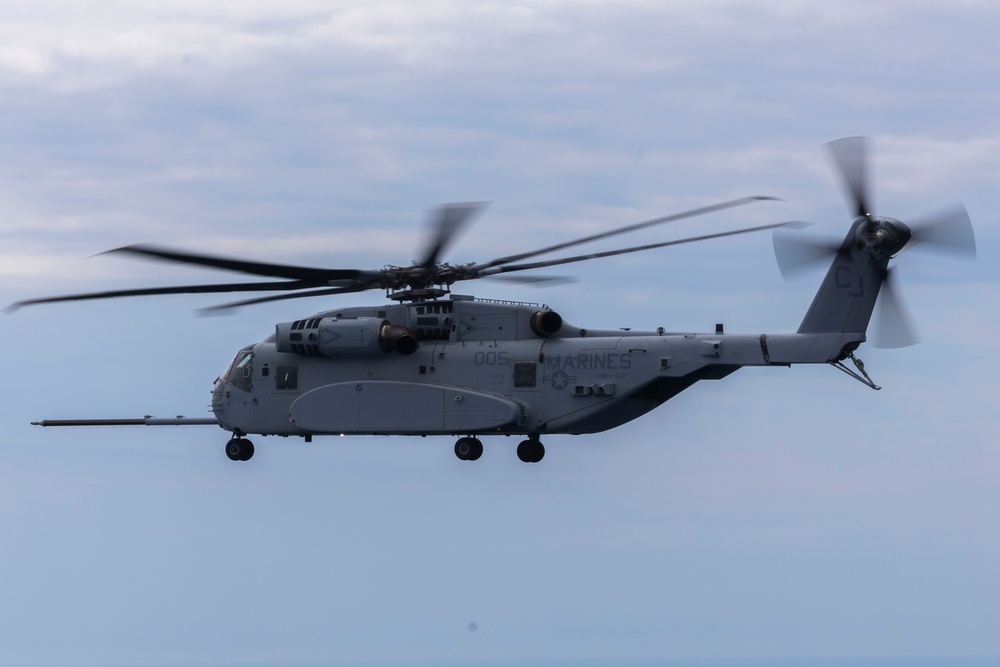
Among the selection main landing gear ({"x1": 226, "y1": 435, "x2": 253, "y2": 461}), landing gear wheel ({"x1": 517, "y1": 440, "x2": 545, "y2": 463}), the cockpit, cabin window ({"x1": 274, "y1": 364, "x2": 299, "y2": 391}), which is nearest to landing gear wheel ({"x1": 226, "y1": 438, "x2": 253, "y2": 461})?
main landing gear ({"x1": 226, "y1": 435, "x2": 253, "y2": 461})

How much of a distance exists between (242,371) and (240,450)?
265cm

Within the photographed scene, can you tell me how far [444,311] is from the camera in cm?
4978

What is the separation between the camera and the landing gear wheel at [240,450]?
52812 millimetres

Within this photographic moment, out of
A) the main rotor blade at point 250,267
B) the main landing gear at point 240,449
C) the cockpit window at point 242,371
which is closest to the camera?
the main rotor blade at point 250,267

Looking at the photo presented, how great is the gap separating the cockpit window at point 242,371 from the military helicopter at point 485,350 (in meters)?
0.05

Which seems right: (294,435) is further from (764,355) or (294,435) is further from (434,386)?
(764,355)

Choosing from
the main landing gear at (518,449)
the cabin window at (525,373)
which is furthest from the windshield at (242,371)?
the cabin window at (525,373)

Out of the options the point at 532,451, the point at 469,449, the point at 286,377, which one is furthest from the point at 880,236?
the point at 286,377

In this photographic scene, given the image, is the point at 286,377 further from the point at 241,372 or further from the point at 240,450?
the point at 240,450

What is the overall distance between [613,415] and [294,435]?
10623 millimetres

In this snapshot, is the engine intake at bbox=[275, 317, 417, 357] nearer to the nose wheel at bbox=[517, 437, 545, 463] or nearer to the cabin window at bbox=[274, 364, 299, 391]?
the cabin window at bbox=[274, 364, 299, 391]

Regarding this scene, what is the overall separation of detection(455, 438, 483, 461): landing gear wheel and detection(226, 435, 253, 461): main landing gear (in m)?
8.05

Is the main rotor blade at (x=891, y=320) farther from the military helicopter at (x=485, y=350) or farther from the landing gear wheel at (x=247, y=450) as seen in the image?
the landing gear wheel at (x=247, y=450)

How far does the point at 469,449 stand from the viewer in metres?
48.7
